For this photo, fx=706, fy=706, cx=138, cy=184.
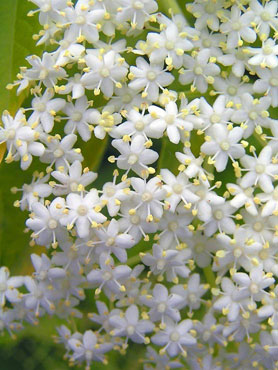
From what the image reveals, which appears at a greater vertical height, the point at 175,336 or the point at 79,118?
the point at 79,118

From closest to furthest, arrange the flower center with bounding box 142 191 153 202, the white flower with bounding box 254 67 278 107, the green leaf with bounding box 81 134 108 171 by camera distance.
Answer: the flower center with bounding box 142 191 153 202 < the white flower with bounding box 254 67 278 107 < the green leaf with bounding box 81 134 108 171

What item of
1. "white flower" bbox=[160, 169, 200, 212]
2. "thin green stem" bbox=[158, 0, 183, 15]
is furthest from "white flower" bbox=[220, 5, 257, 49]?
"white flower" bbox=[160, 169, 200, 212]

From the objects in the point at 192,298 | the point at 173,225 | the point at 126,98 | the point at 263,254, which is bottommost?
the point at 192,298

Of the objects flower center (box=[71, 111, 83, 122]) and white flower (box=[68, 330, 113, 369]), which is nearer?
flower center (box=[71, 111, 83, 122])

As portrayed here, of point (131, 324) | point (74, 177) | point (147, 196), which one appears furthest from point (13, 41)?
point (131, 324)

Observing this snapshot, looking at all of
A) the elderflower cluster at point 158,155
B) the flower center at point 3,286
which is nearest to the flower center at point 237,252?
the elderflower cluster at point 158,155

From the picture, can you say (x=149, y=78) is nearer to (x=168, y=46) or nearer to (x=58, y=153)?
(x=168, y=46)

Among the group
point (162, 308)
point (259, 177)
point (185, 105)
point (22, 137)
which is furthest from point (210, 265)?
point (22, 137)

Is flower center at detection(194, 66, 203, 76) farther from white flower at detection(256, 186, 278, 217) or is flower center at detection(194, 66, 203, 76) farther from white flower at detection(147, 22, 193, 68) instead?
white flower at detection(256, 186, 278, 217)

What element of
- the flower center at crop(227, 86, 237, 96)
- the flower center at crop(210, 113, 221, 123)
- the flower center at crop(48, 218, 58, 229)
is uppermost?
the flower center at crop(227, 86, 237, 96)
